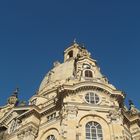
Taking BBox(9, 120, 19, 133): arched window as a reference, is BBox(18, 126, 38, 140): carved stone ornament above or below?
below

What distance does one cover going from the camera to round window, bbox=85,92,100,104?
4078 cm

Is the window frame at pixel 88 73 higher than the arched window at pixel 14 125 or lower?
higher

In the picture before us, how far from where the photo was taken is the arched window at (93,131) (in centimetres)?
3662

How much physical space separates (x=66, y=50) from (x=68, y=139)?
3631 cm

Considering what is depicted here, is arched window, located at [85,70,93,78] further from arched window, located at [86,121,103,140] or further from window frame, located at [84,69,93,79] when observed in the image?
arched window, located at [86,121,103,140]

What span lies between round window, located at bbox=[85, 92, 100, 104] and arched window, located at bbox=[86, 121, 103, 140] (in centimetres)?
339

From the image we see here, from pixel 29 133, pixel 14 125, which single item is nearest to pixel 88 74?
pixel 14 125

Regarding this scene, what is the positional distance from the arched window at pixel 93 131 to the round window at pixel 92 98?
3.39m

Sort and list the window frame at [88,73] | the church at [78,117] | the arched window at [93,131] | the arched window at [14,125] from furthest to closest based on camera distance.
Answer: the window frame at [88,73] < the arched window at [14,125] < the church at [78,117] < the arched window at [93,131]

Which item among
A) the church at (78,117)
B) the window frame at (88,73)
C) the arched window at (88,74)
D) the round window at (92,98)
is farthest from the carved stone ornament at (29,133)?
the arched window at (88,74)

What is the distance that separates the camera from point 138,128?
43.0 metres

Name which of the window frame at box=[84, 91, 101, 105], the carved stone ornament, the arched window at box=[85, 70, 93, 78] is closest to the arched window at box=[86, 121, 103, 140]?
the window frame at box=[84, 91, 101, 105]

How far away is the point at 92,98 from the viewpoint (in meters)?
41.2

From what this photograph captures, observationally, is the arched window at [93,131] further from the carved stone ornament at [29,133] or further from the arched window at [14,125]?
the arched window at [14,125]
